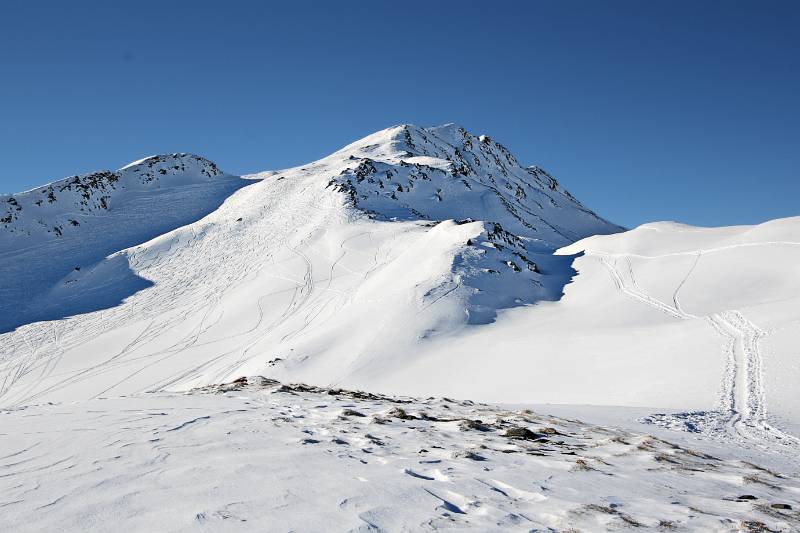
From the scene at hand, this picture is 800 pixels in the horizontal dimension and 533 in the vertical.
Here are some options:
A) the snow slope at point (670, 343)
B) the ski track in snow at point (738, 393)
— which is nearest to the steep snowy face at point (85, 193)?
the snow slope at point (670, 343)

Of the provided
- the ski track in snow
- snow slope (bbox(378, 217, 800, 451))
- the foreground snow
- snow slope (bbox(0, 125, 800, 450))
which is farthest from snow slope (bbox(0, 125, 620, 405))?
the foreground snow

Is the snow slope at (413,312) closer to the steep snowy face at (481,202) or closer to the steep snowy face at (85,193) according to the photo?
the steep snowy face at (481,202)

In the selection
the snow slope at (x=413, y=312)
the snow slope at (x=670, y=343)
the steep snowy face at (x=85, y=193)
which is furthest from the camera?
the steep snowy face at (x=85, y=193)

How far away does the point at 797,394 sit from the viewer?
12234 mm

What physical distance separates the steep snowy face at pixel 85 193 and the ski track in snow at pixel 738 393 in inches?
→ 2090

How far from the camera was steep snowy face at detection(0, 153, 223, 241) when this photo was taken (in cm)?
4891

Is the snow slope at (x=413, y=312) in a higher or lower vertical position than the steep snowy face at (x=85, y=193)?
lower

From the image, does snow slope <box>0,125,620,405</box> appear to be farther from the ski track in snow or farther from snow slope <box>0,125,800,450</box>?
the ski track in snow

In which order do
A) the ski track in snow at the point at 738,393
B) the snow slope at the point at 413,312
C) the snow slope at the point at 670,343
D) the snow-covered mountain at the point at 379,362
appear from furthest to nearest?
the snow slope at the point at 413,312 → the snow slope at the point at 670,343 → the ski track in snow at the point at 738,393 → the snow-covered mountain at the point at 379,362

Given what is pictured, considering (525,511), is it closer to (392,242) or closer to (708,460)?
(708,460)

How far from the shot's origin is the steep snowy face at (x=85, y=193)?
1925 inches

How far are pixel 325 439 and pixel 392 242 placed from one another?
106ft

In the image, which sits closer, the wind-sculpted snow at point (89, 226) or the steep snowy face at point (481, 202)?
the steep snowy face at point (481, 202)

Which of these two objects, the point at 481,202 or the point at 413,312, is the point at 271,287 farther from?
the point at 481,202
